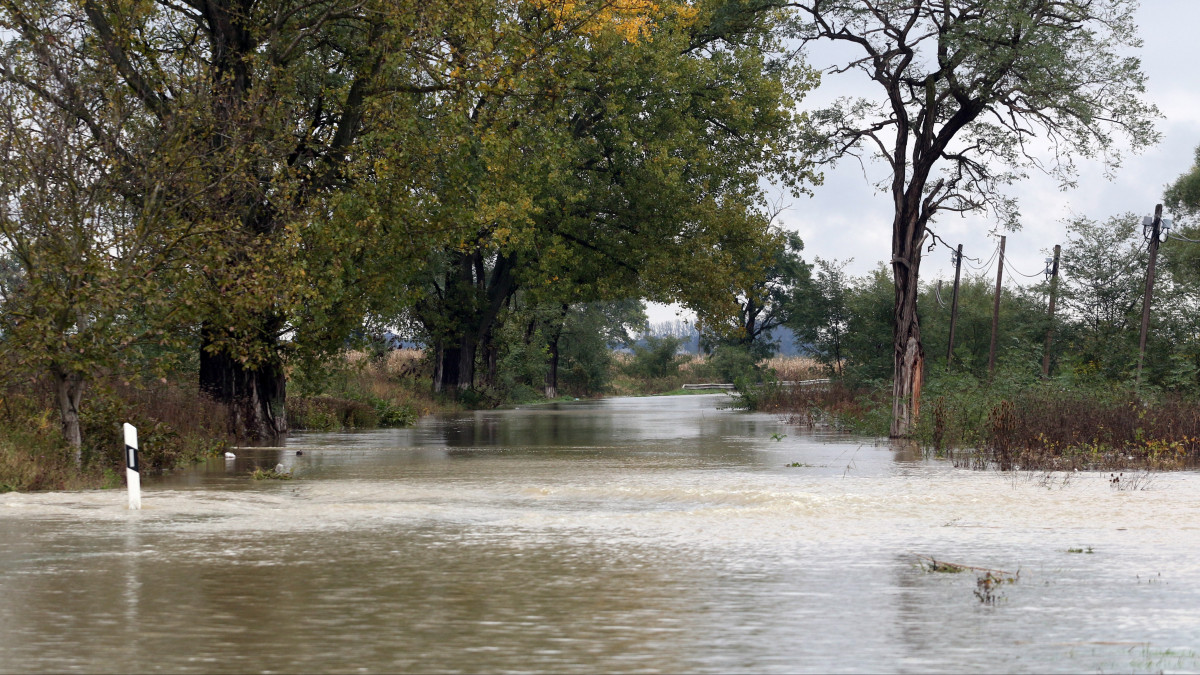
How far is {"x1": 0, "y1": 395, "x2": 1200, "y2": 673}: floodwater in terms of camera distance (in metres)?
7.45

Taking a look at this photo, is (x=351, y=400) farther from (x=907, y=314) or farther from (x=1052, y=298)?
(x=1052, y=298)

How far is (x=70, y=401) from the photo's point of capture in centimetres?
1891

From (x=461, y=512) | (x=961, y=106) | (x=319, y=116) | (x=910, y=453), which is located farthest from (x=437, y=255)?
(x=461, y=512)

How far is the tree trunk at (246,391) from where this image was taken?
29797 mm

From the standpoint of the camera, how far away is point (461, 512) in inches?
588

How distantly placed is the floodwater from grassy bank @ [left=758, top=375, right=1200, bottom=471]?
2.42 meters

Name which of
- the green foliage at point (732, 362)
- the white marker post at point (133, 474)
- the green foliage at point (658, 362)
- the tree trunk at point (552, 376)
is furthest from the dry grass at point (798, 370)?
the white marker post at point (133, 474)

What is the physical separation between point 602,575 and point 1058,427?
49.7 ft

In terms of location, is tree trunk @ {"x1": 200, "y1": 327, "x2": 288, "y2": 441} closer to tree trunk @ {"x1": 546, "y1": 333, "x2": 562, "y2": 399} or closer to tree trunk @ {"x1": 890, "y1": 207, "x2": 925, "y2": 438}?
tree trunk @ {"x1": 890, "y1": 207, "x2": 925, "y2": 438}

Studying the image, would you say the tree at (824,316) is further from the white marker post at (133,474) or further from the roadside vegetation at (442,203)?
the white marker post at (133,474)

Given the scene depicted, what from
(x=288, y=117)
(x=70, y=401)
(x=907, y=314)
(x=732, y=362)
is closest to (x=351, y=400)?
(x=288, y=117)

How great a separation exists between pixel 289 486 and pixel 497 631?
10863 millimetres

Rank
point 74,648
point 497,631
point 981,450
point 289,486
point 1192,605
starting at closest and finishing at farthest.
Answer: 1. point 74,648
2. point 497,631
3. point 1192,605
4. point 289,486
5. point 981,450

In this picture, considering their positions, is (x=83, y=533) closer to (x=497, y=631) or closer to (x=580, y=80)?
(x=497, y=631)
